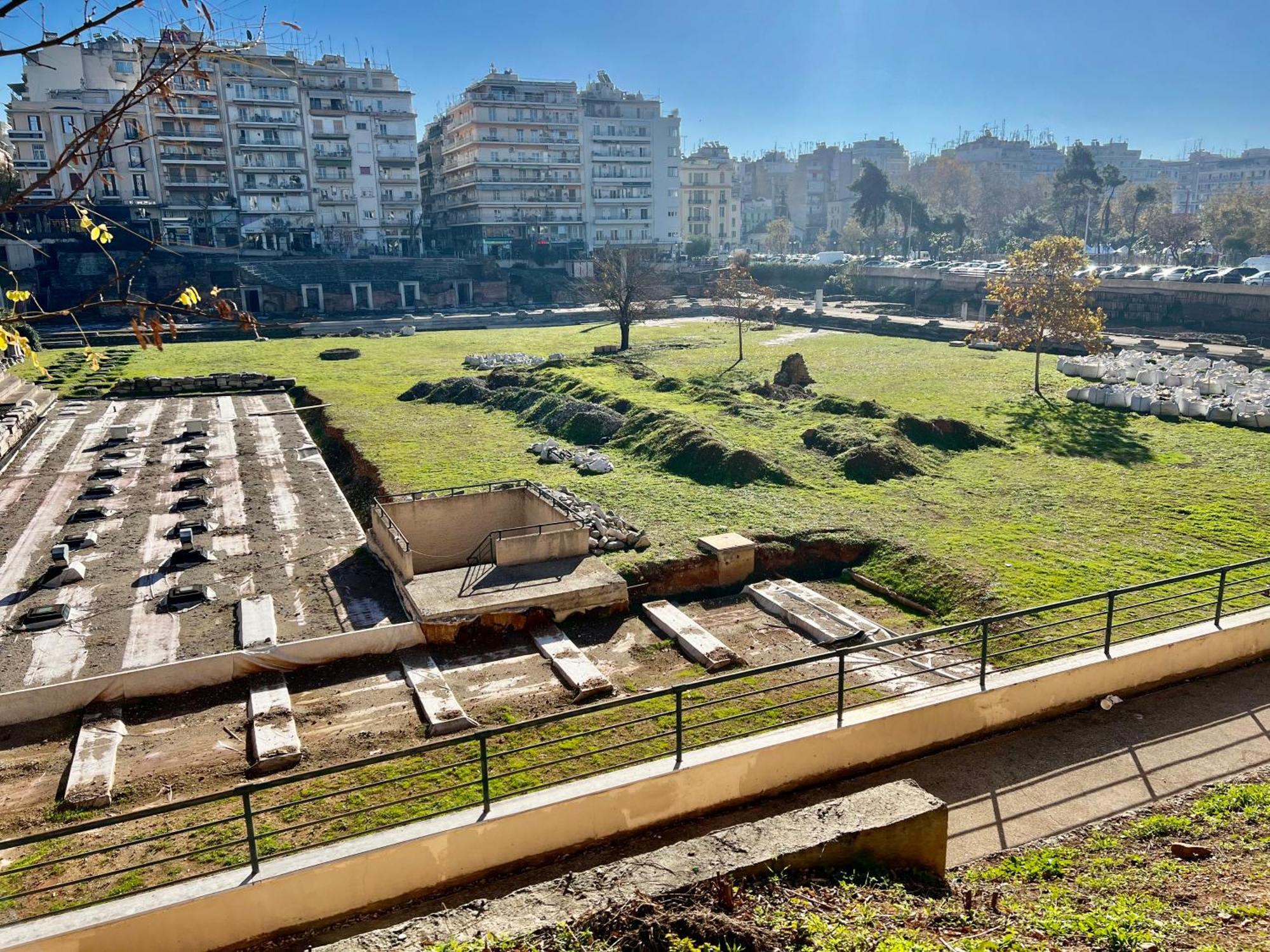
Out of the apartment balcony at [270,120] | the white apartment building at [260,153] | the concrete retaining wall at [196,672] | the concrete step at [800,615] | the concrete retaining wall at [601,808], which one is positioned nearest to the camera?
the concrete retaining wall at [601,808]

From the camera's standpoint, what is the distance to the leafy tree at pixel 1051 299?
33.3 m

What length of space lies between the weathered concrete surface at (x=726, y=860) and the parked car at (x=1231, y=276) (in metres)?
59.8

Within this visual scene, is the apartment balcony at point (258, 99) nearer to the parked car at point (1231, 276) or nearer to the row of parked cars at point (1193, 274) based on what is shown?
the row of parked cars at point (1193, 274)

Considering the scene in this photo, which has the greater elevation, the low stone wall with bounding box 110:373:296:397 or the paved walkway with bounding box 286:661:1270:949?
the low stone wall with bounding box 110:373:296:397

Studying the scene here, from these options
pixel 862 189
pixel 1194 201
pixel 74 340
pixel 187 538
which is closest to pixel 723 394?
pixel 187 538

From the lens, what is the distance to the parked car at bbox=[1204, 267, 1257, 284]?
2213 inches

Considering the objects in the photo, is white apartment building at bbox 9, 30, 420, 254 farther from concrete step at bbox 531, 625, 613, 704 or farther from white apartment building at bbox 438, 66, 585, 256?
concrete step at bbox 531, 625, 613, 704

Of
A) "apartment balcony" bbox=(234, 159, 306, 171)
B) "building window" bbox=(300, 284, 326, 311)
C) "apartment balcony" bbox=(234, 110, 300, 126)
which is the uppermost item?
"apartment balcony" bbox=(234, 110, 300, 126)

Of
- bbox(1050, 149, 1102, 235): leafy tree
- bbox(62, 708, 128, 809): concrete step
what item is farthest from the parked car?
bbox(62, 708, 128, 809): concrete step

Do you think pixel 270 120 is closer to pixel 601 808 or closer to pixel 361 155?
pixel 361 155

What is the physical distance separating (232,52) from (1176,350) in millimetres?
51411

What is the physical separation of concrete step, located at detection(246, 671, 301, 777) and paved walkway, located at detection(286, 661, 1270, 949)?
12.5 feet

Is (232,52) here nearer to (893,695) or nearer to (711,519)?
(893,695)

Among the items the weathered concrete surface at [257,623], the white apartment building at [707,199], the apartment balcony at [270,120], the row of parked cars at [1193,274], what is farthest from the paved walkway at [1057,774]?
the white apartment building at [707,199]
